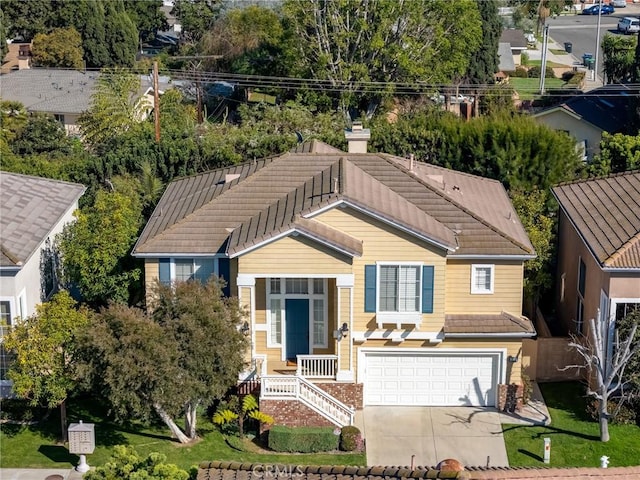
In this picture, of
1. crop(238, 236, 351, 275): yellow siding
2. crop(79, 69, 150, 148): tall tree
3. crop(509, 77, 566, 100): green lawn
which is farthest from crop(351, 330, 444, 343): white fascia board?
crop(509, 77, 566, 100): green lawn

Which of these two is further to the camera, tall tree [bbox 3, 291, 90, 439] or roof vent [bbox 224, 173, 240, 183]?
→ roof vent [bbox 224, 173, 240, 183]

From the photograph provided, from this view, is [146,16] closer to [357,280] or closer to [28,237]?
[28,237]

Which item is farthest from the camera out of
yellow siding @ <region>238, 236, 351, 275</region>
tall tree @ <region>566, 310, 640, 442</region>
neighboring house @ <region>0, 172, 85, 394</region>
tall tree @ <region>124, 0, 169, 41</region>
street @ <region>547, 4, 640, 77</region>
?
tall tree @ <region>124, 0, 169, 41</region>

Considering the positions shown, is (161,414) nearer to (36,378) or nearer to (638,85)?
(36,378)

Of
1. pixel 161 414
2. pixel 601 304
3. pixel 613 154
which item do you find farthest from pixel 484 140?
pixel 161 414

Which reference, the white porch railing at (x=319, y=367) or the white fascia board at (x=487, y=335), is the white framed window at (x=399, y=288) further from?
the white porch railing at (x=319, y=367)

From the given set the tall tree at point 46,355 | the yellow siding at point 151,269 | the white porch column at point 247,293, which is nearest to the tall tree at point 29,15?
the yellow siding at point 151,269

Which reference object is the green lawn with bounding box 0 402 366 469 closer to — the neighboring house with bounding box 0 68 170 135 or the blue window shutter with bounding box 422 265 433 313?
the blue window shutter with bounding box 422 265 433 313
